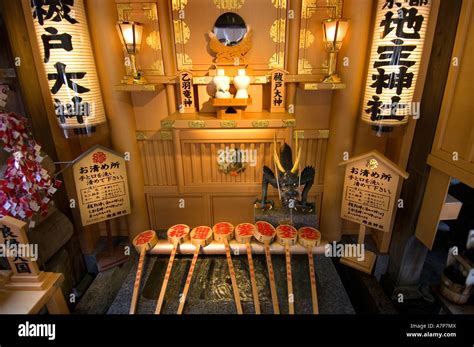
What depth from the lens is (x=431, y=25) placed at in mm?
2994

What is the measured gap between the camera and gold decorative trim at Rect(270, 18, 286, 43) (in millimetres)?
3500

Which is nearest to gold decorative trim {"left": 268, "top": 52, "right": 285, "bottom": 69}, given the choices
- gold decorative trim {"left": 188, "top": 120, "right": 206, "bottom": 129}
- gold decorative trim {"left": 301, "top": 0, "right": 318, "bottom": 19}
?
gold decorative trim {"left": 301, "top": 0, "right": 318, "bottom": 19}

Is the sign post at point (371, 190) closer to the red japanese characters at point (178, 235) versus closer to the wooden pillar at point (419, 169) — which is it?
the wooden pillar at point (419, 169)

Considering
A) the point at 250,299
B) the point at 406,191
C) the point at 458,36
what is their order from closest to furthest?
the point at 458,36 → the point at 250,299 → the point at 406,191

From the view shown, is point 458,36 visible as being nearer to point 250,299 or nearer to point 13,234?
point 250,299

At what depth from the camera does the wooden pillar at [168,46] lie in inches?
138

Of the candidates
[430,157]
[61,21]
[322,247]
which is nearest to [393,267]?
[322,247]

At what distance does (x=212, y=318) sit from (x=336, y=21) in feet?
11.0

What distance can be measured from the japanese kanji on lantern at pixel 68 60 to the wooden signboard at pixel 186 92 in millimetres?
1065

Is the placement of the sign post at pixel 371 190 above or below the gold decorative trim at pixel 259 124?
below

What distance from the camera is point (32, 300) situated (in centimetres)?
240

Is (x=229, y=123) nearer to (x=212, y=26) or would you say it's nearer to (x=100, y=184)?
(x=212, y=26)

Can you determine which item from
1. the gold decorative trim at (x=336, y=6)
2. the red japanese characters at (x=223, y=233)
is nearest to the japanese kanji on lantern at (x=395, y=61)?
the gold decorative trim at (x=336, y=6)

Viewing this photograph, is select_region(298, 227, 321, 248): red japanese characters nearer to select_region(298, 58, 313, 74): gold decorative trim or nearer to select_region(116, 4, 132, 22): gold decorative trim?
select_region(298, 58, 313, 74): gold decorative trim
